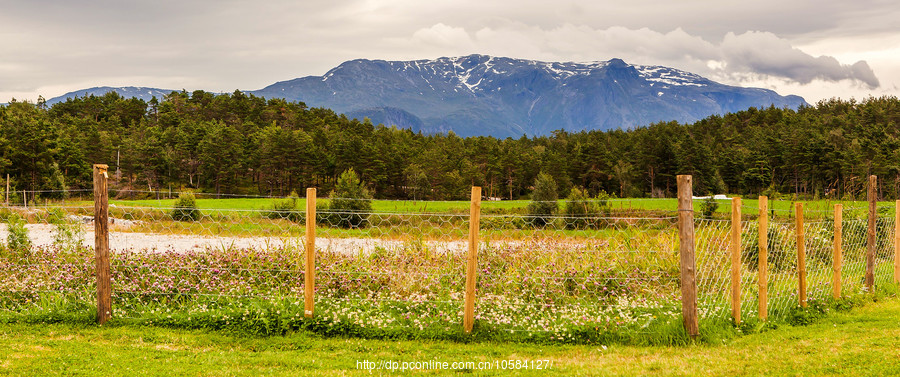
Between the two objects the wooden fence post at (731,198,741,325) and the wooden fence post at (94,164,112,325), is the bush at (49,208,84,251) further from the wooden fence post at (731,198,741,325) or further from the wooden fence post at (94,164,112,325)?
the wooden fence post at (731,198,741,325)

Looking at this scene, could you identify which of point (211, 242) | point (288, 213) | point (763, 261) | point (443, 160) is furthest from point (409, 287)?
point (443, 160)

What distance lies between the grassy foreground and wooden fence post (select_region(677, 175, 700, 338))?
13.9 inches

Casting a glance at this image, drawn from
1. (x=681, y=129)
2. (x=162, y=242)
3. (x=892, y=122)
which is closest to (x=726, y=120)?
(x=681, y=129)

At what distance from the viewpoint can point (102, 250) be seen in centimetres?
732

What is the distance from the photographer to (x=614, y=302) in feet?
27.2

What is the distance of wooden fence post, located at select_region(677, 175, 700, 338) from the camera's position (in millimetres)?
6594

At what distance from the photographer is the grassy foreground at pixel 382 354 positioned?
18.5 ft

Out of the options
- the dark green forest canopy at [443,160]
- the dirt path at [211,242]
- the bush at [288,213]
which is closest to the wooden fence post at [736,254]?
the dirt path at [211,242]

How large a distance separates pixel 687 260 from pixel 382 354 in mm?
3715

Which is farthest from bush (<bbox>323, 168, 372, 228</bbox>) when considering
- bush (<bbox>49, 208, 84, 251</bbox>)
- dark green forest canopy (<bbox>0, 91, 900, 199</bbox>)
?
dark green forest canopy (<bbox>0, 91, 900, 199</bbox>)

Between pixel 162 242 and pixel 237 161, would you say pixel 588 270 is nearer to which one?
pixel 162 242

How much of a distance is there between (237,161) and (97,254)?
7777 centimetres

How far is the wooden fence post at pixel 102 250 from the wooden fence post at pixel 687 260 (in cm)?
714

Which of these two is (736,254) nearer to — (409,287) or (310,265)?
(409,287)
